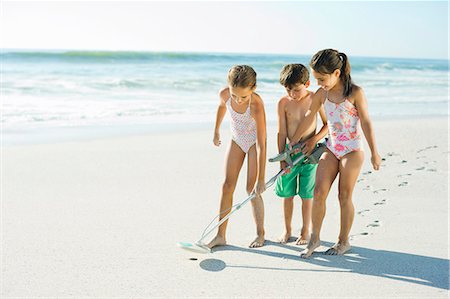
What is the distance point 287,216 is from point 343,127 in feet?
2.25

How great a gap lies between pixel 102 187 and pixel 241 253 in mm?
1688

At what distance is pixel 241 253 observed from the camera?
3.11 meters

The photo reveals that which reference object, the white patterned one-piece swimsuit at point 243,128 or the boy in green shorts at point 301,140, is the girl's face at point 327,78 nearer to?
the boy in green shorts at point 301,140

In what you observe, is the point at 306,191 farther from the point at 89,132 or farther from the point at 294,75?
the point at 89,132

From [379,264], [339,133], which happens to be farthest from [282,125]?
[379,264]

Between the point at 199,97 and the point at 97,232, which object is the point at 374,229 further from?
the point at 199,97

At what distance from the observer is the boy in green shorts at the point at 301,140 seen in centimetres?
310

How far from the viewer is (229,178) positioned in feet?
10.5

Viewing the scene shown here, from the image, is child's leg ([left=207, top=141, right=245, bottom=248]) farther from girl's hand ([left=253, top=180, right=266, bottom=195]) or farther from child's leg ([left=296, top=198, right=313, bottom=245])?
child's leg ([left=296, top=198, right=313, bottom=245])

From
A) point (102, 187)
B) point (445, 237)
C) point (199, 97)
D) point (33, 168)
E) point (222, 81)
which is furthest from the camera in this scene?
point (222, 81)

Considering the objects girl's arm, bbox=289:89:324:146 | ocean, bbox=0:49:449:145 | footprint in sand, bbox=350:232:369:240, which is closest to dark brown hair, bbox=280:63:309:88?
girl's arm, bbox=289:89:324:146

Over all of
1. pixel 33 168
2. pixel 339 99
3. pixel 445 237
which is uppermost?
pixel 339 99

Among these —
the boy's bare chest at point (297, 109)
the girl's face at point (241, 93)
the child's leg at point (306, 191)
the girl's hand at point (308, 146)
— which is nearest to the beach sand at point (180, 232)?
the child's leg at point (306, 191)

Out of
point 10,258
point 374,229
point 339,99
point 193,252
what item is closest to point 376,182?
point 374,229
